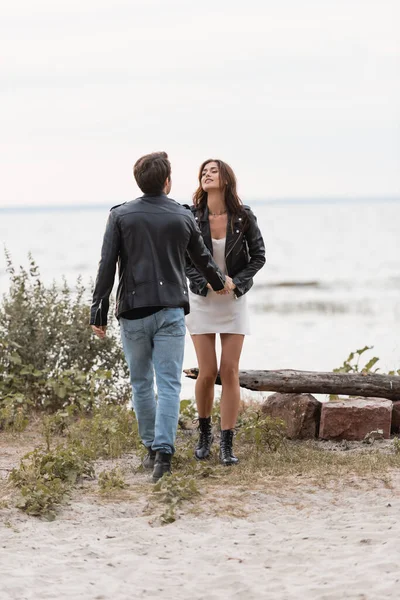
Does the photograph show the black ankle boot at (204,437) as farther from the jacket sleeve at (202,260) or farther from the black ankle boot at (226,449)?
the jacket sleeve at (202,260)

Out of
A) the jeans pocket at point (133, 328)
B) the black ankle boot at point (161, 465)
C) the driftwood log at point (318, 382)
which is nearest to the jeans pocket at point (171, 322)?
the jeans pocket at point (133, 328)

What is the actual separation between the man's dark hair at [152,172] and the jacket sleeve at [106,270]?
28 centimetres

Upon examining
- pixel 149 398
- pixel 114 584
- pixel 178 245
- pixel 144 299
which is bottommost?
pixel 114 584

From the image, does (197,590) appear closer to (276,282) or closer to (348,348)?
(348,348)

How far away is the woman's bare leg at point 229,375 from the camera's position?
20.8 feet

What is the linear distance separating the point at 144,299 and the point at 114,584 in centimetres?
195

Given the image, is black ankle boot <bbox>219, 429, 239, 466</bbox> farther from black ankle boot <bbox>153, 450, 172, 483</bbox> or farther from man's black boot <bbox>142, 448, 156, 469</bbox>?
black ankle boot <bbox>153, 450, 172, 483</bbox>

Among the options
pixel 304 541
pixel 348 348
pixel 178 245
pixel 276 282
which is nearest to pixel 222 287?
pixel 178 245

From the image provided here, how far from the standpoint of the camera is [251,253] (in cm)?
652

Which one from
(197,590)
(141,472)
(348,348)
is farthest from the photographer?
(348,348)

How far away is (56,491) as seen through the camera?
550 centimetres

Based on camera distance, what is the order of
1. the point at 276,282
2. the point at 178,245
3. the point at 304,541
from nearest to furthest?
1. the point at 304,541
2. the point at 178,245
3. the point at 276,282

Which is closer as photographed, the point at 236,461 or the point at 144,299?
the point at 144,299

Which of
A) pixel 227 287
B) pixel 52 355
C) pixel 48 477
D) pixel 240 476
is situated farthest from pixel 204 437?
pixel 52 355
